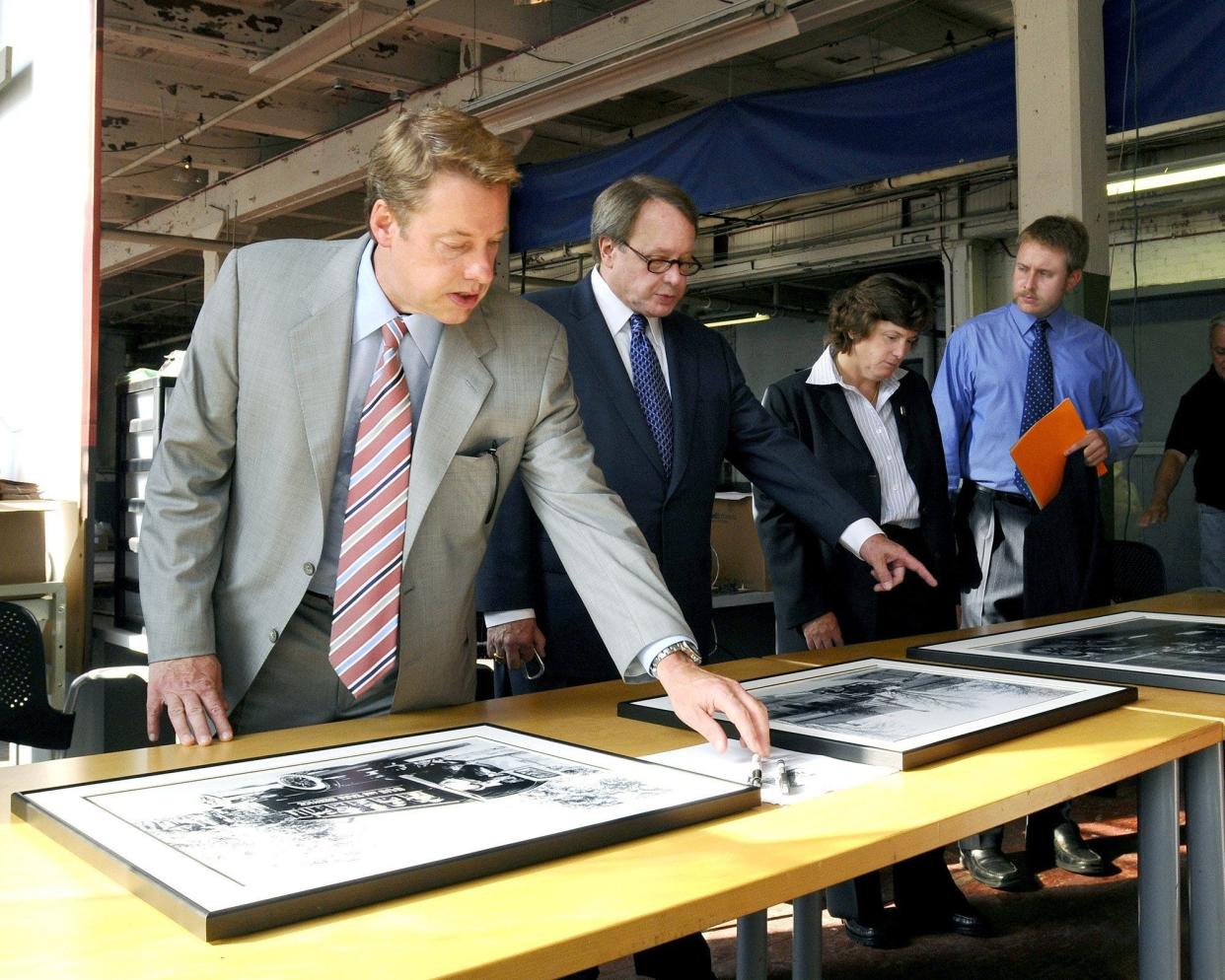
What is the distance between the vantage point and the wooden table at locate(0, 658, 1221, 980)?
81cm

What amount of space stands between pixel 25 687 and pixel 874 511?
1754 millimetres

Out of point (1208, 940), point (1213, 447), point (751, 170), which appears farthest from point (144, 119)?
point (1208, 940)

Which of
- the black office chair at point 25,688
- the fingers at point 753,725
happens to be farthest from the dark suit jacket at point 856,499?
the black office chair at point 25,688

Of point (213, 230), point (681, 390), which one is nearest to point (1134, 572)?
point (681, 390)

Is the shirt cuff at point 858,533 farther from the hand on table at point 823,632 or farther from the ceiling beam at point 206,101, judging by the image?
the ceiling beam at point 206,101

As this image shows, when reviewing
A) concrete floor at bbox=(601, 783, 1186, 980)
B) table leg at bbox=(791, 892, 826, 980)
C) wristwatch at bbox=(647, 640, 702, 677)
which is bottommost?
concrete floor at bbox=(601, 783, 1186, 980)

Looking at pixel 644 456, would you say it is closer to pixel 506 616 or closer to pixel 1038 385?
pixel 506 616

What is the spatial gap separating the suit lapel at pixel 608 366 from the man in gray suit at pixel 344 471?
0.57 m

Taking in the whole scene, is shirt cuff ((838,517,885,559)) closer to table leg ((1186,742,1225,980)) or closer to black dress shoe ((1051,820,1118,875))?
table leg ((1186,742,1225,980))

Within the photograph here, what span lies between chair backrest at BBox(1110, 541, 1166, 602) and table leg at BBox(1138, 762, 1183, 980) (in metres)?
1.99

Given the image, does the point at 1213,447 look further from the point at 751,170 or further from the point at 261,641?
the point at 261,641

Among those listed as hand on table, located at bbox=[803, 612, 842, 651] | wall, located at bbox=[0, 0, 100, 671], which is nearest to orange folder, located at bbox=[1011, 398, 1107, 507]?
hand on table, located at bbox=[803, 612, 842, 651]

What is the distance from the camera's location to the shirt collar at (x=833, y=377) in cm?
278

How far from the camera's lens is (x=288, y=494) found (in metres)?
1.55
